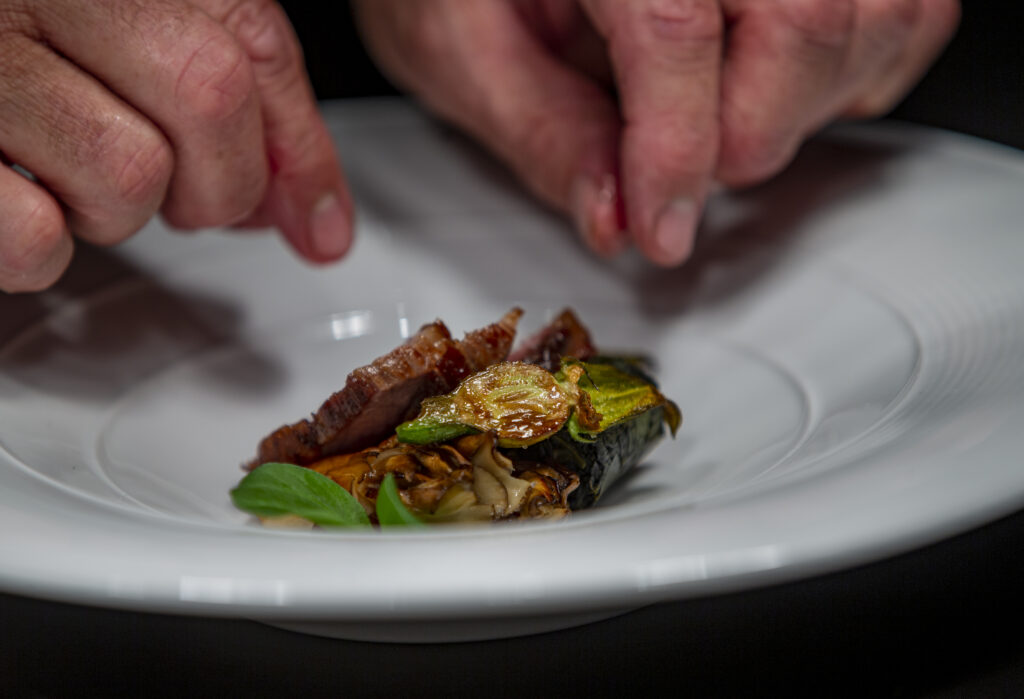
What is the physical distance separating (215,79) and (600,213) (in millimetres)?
717

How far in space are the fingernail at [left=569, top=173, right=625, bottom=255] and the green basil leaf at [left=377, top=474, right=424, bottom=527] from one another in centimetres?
88

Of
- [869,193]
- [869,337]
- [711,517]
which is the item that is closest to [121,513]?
[711,517]

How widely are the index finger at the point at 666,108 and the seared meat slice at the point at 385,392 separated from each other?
1.69ft

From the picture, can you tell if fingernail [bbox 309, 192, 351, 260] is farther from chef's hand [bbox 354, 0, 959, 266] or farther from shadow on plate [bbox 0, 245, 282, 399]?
chef's hand [bbox 354, 0, 959, 266]

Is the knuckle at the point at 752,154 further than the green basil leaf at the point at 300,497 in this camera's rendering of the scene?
Yes

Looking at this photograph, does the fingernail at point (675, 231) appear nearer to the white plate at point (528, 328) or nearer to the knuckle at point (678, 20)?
the white plate at point (528, 328)

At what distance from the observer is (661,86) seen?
1.73 metres

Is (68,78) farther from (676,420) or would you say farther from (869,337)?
(869,337)

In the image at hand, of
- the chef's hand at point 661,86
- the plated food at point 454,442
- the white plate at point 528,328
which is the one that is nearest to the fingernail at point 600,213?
the chef's hand at point 661,86

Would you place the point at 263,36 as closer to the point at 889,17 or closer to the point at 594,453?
the point at 594,453

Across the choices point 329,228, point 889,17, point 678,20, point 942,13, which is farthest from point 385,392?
point 942,13

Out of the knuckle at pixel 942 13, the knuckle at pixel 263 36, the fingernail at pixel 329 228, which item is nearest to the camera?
the knuckle at pixel 263 36

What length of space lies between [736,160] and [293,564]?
1.24 m

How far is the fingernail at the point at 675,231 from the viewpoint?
181cm
